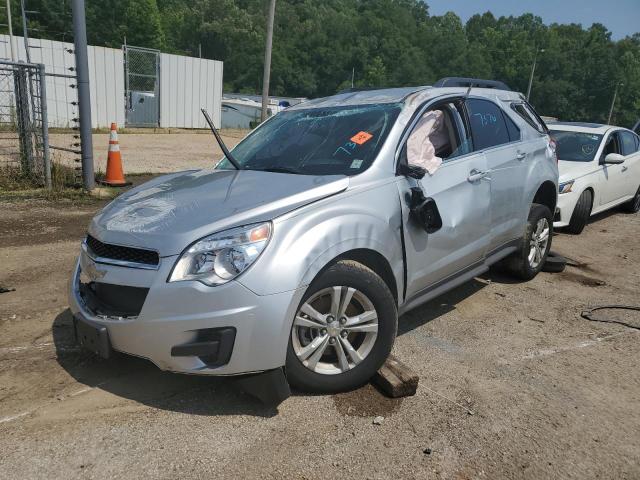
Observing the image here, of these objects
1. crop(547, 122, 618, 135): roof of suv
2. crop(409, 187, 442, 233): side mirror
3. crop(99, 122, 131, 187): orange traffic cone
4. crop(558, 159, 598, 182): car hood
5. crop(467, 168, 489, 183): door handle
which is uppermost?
crop(547, 122, 618, 135): roof of suv

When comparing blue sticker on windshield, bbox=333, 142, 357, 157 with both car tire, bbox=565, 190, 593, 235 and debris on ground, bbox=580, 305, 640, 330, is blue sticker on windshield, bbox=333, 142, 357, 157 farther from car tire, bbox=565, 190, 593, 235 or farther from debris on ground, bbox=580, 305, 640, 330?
car tire, bbox=565, 190, 593, 235

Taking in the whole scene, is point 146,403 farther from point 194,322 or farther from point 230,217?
point 230,217

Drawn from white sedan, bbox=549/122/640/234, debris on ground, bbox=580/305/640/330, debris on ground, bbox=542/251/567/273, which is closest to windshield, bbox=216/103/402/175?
debris on ground, bbox=580/305/640/330

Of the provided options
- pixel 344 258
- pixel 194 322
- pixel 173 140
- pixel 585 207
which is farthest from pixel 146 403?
pixel 173 140

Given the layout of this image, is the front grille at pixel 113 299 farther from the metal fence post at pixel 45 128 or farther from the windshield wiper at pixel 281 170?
the metal fence post at pixel 45 128

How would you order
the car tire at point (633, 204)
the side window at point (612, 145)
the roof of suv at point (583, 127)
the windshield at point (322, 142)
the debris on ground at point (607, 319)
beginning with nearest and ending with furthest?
the windshield at point (322, 142) → the debris on ground at point (607, 319) → the side window at point (612, 145) → the roof of suv at point (583, 127) → the car tire at point (633, 204)

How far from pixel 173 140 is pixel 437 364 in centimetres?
1669

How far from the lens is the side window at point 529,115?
17.2 feet

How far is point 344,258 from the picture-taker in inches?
121

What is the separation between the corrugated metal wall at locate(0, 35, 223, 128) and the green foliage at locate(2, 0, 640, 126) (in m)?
58.0

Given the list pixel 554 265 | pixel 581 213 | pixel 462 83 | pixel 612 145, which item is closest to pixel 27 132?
pixel 462 83

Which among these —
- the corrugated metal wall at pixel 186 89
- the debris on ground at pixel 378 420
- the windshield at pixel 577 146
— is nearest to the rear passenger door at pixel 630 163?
the windshield at pixel 577 146

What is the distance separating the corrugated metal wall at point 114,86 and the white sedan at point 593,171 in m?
13.1

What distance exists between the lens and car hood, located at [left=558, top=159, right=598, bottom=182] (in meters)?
7.49
